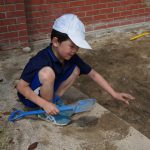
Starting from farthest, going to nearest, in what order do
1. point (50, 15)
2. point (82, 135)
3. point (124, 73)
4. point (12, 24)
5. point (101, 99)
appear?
point (50, 15)
point (12, 24)
point (124, 73)
point (101, 99)
point (82, 135)

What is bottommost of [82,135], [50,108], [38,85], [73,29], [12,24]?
[82,135]

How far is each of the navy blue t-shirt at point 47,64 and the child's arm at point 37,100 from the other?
59 millimetres

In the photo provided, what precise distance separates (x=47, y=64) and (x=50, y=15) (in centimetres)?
209

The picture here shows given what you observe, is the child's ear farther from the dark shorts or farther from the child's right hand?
the child's right hand

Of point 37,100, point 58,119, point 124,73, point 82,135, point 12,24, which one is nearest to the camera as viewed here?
point 37,100

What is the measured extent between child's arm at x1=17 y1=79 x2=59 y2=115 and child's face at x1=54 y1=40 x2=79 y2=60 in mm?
397

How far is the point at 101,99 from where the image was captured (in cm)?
334

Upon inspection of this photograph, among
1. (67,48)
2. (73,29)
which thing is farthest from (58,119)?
(73,29)

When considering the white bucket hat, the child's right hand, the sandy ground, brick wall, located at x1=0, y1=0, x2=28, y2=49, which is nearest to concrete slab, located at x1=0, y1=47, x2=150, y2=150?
the sandy ground

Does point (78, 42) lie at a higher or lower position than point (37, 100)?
higher

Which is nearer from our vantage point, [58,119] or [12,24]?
[58,119]

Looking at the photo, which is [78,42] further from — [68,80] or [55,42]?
[68,80]

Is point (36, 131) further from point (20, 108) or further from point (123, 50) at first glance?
point (123, 50)

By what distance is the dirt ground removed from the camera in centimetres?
310
